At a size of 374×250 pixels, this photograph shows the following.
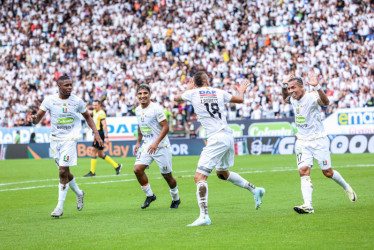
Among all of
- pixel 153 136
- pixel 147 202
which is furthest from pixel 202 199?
pixel 153 136

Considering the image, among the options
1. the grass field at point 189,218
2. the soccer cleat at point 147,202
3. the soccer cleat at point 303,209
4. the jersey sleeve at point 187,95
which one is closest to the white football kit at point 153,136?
the soccer cleat at point 147,202

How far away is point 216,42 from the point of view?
4056cm

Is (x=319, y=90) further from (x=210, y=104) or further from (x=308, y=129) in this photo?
(x=210, y=104)

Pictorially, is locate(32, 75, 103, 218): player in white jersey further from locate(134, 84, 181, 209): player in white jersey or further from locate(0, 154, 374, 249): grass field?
locate(134, 84, 181, 209): player in white jersey

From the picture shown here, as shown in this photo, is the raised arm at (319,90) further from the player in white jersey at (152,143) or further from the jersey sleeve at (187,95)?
the player in white jersey at (152,143)

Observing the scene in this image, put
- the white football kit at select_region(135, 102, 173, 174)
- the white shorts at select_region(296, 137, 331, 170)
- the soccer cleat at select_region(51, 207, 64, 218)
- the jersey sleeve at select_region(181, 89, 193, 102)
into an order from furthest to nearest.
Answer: the white football kit at select_region(135, 102, 173, 174) → the soccer cleat at select_region(51, 207, 64, 218) → the white shorts at select_region(296, 137, 331, 170) → the jersey sleeve at select_region(181, 89, 193, 102)

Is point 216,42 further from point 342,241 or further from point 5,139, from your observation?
point 342,241

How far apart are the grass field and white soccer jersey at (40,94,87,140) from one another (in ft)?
5.12

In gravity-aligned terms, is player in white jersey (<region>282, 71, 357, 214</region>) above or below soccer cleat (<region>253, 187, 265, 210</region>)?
above

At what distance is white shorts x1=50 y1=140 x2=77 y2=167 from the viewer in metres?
11.9

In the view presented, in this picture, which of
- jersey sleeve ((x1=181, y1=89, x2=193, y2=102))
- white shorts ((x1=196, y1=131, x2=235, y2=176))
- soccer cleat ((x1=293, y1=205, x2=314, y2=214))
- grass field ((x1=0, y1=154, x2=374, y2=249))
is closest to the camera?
grass field ((x1=0, y1=154, x2=374, y2=249))

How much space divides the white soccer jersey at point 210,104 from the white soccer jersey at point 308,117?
167cm

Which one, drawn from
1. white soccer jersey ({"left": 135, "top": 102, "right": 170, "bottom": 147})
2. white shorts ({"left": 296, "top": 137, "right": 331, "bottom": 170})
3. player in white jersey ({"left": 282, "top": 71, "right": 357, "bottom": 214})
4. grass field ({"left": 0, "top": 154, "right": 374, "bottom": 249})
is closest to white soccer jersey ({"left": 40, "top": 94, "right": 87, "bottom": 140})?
white soccer jersey ({"left": 135, "top": 102, "right": 170, "bottom": 147})

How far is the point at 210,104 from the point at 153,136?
2.82 meters
